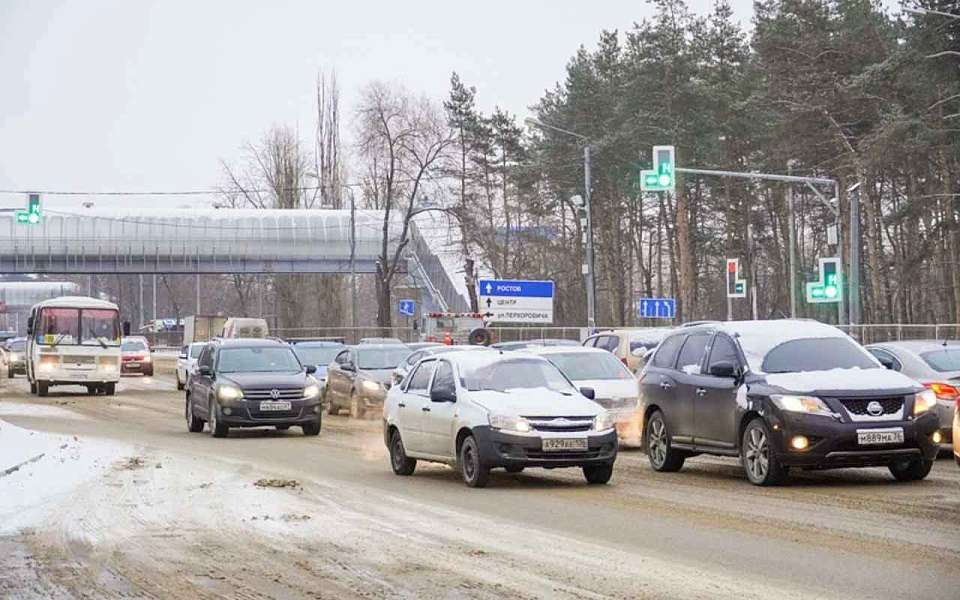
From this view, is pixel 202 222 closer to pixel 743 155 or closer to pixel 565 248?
pixel 565 248

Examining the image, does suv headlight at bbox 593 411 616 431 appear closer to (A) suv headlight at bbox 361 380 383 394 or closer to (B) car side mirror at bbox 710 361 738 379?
(B) car side mirror at bbox 710 361 738 379

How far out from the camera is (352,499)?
1576cm

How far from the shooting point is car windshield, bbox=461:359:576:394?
18.0m

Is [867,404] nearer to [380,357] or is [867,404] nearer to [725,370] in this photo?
[725,370]

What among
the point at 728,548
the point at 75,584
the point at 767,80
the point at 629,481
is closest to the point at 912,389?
the point at 629,481

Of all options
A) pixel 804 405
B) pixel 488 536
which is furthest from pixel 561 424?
pixel 488 536

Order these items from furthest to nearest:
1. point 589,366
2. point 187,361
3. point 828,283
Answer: point 187,361 < point 828,283 < point 589,366

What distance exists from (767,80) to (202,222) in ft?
156

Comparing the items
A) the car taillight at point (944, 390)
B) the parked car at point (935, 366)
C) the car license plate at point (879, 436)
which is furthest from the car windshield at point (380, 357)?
the car license plate at point (879, 436)

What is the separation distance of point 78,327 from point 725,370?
3403 cm

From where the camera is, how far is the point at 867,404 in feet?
53.2

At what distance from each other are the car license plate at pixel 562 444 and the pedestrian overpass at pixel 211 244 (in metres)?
74.0

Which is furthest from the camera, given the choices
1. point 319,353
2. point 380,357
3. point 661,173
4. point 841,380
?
point 319,353

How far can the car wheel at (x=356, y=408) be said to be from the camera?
34.0 meters
